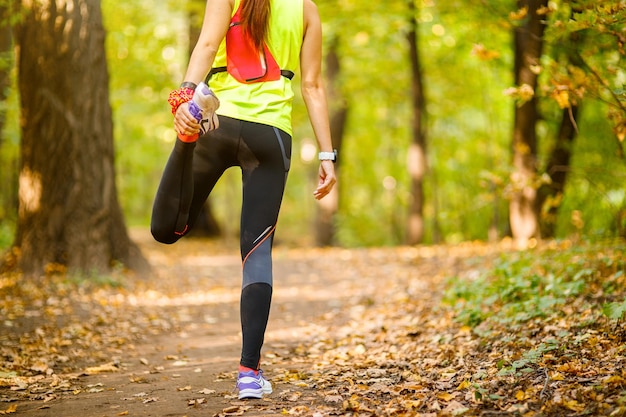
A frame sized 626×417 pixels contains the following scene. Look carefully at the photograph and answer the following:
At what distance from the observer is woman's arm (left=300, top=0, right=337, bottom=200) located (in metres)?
3.48

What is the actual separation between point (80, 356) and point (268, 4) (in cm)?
291

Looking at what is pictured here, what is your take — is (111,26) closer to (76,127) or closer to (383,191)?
(76,127)

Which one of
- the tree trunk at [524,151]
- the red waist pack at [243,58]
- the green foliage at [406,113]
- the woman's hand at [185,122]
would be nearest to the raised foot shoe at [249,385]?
the woman's hand at [185,122]

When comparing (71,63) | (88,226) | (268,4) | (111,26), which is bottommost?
(88,226)

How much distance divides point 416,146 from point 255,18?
11.0 m

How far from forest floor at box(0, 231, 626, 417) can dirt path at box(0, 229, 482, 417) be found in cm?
2

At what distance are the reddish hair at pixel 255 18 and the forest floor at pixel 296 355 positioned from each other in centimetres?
186

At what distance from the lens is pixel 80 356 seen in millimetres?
4672

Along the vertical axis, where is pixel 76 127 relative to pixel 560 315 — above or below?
above

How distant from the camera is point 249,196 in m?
3.32

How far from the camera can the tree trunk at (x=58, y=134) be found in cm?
734

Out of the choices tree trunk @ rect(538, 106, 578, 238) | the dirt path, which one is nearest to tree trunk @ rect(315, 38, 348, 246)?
the dirt path

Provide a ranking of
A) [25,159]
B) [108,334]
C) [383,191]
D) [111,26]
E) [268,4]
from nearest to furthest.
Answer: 1. [268,4]
2. [108,334]
3. [25,159]
4. [111,26]
5. [383,191]

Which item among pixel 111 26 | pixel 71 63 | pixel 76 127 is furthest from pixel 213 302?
pixel 111 26
